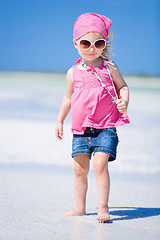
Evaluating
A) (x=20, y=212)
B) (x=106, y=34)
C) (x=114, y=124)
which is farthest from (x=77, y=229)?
(x=106, y=34)

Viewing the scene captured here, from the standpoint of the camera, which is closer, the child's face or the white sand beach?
the white sand beach

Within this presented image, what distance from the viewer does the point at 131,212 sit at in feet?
10.9

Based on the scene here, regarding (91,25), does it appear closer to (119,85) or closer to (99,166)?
(119,85)

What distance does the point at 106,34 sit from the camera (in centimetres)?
328

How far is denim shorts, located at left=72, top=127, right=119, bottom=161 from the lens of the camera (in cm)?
316

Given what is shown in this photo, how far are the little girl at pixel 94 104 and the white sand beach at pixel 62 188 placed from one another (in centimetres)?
25

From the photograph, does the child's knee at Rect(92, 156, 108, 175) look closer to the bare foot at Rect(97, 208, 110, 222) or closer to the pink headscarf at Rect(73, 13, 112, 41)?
the bare foot at Rect(97, 208, 110, 222)

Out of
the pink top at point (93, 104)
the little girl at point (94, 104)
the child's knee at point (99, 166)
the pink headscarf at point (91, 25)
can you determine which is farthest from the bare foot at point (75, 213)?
the pink headscarf at point (91, 25)

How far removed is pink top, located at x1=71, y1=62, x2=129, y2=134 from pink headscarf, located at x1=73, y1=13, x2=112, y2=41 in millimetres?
249

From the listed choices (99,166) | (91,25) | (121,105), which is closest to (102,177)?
(99,166)

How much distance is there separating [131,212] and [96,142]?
554 millimetres

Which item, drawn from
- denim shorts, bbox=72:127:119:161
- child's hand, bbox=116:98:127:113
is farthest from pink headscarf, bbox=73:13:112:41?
denim shorts, bbox=72:127:119:161

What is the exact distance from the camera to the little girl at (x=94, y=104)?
318 centimetres

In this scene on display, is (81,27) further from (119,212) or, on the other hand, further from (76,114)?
(119,212)
